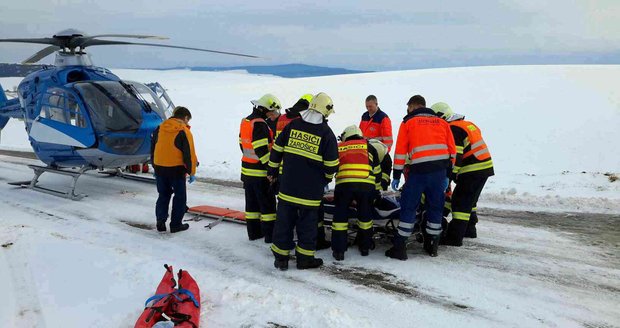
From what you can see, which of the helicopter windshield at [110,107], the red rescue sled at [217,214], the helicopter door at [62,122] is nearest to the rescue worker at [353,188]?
the red rescue sled at [217,214]

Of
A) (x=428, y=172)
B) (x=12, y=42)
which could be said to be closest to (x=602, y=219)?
(x=428, y=172)

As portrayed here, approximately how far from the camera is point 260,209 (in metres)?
5.71

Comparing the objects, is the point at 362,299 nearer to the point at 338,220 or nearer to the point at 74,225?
the point at 338,220

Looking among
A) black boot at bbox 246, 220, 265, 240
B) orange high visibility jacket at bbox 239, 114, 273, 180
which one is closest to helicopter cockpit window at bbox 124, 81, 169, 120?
orange high visibility jacket at bbox 239, 114, 273, 180

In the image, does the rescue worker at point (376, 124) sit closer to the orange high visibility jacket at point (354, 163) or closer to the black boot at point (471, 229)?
the black boot at point (471, 229)

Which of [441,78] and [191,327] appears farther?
[441,78]

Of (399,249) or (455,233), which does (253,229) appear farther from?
(455,233)

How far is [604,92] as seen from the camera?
21266mm

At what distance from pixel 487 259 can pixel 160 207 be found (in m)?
4.40

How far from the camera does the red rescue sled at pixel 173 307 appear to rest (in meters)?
3.32

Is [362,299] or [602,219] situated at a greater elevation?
[602,219]

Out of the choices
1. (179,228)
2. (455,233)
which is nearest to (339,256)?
(455,233)

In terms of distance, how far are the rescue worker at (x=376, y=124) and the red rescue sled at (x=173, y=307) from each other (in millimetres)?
4462

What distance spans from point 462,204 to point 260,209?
2.58 metres
